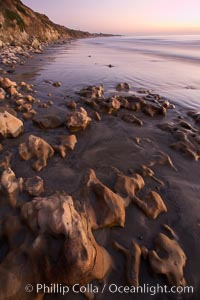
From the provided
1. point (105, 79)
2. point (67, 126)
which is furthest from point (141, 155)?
point (105, 79)

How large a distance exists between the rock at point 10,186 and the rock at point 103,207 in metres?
0.91

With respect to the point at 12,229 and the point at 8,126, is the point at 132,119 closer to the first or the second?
the point at 8,126

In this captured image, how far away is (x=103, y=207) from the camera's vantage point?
255cm

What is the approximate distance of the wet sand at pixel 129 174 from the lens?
7.43 ft

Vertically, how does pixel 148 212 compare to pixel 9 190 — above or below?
below

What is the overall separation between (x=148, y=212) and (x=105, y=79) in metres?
8.65

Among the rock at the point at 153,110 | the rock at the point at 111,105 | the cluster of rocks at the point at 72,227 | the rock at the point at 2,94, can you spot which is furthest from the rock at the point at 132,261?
the rock at the point at 2,94

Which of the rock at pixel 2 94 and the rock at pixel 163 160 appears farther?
the rock at pixel 2 94

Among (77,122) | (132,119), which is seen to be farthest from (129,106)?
(77,122)

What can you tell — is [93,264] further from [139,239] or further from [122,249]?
[139,239]

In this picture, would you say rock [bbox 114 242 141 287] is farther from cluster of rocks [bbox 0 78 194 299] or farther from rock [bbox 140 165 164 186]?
rock [bbox 140 165 164 186]

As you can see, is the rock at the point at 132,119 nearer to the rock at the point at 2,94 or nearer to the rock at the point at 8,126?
the rock at the point at 8,126

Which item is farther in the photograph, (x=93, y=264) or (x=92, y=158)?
(x=92, y=158)

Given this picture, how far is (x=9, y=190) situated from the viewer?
2.75 m
